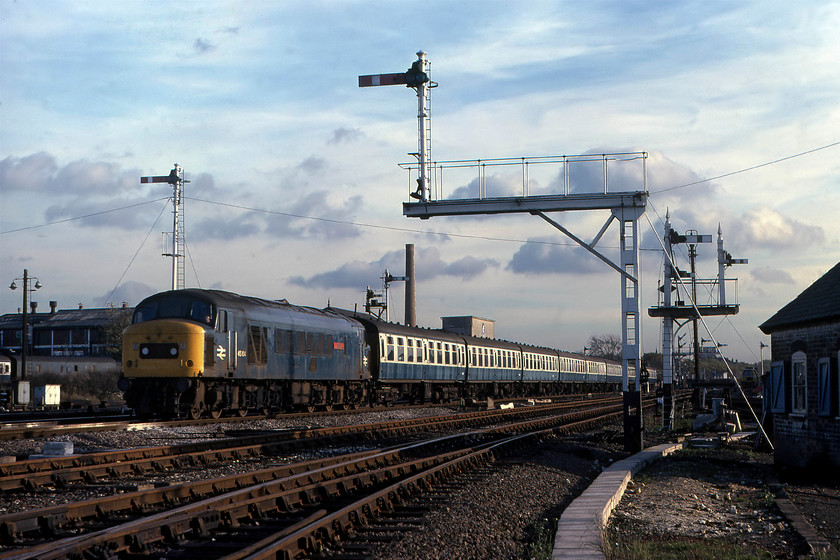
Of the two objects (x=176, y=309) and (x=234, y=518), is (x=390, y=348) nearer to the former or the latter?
(x=176, y=309)

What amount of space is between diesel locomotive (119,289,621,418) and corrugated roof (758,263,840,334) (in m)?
12.8

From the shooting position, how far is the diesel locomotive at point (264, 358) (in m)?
21.6

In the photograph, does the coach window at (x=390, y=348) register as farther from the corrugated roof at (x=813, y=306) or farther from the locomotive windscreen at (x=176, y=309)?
the corrugated roof at (x=813, y=306)

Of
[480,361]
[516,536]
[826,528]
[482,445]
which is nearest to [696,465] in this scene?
[482,445]

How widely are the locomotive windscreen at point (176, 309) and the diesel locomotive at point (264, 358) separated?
29mm

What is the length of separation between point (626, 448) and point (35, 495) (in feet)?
42.0

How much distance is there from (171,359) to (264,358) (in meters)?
3.49

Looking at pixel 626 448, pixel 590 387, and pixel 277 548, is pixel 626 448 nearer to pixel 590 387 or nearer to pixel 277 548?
pixel 277 548

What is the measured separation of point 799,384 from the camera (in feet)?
58.7

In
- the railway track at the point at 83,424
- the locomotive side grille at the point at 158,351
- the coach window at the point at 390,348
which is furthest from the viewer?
the coach window at the point at 390,348

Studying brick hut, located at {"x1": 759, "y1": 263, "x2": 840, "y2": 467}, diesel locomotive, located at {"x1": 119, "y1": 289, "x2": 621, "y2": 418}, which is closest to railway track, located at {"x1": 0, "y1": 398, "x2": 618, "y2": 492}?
diesel locomotive, located at {"x1": 119, "y1": 289, "x2": 621, "y2": 418}

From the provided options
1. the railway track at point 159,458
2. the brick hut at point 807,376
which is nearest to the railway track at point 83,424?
the railway track at point 159,458

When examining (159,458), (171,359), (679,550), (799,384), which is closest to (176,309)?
(171,359)

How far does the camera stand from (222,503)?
9.59 metres
